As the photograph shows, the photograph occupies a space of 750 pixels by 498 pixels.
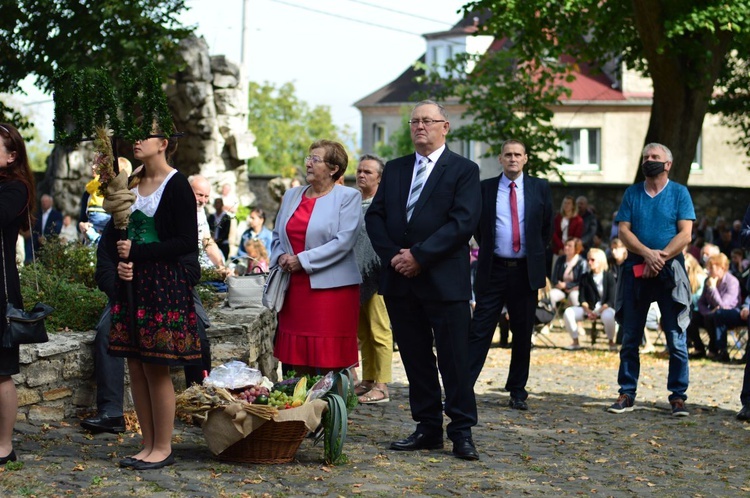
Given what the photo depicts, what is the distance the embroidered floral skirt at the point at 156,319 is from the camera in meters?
6.36

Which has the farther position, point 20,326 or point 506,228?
point 506,228

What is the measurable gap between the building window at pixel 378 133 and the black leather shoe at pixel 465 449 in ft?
208

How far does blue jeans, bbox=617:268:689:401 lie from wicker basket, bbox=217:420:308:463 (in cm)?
376

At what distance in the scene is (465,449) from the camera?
7.14 metres

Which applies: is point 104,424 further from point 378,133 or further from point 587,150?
point 378,133

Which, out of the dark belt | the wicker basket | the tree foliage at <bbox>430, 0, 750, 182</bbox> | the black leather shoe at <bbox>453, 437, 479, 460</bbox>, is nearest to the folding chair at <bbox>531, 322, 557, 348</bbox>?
the tree foliage at <bbox>430, 0, 750, 182</bbox>

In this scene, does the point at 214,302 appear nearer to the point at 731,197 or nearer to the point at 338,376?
the point at 338,376

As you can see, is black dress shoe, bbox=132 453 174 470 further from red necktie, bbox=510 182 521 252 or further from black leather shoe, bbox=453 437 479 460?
red necktie, bbox=510 182 521 252

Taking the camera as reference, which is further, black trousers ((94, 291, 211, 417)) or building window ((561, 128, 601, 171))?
building window ((561, 128, 601, 171))

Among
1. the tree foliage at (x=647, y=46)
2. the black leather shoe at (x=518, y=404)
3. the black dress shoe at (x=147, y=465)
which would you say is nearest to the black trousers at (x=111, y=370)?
the black dress shoe at (x=147, y=465)

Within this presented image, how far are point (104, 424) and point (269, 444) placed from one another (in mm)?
1393

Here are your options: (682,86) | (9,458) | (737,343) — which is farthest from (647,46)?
(9,458)

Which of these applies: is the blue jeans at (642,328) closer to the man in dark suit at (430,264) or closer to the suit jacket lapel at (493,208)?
the suit jacket lapel at (493,208)

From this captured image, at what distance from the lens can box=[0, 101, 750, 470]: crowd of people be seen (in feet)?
21.2
